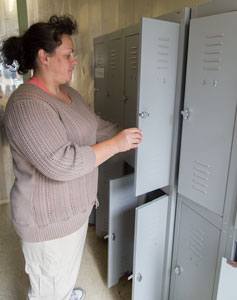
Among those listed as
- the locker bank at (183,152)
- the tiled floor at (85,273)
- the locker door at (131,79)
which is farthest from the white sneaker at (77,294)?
the locker door at (131,79)

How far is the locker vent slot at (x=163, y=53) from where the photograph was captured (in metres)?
1.08

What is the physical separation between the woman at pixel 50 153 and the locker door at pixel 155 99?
105 millimetres

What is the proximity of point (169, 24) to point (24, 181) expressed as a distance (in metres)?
0.86

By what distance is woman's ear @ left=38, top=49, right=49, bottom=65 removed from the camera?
1.01 meters

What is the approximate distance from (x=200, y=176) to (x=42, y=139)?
0.68m

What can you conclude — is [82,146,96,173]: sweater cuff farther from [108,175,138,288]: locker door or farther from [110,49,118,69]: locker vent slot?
[110,49,118,69]: locker vent slot

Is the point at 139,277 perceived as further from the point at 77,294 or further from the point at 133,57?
the point at 133,57

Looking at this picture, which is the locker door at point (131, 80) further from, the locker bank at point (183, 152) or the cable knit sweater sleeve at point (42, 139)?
the cable knit sweater sleeve at point (42, 139)

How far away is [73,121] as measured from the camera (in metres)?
1.06

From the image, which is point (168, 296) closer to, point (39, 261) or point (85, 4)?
point (39, 261)

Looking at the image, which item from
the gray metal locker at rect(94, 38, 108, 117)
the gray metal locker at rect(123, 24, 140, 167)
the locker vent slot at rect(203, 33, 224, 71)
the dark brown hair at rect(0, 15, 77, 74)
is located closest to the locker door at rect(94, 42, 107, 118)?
the gray metal locker at rect(94, 38, 108, 117)

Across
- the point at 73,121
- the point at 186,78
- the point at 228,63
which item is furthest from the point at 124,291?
the point at 228,63

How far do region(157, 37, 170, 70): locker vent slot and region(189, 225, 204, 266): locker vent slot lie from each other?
0.77 meters

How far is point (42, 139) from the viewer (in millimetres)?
896
